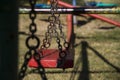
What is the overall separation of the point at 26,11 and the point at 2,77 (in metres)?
2.65

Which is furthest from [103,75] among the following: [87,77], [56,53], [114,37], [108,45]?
[114,37]

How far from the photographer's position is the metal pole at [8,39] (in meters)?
1.40

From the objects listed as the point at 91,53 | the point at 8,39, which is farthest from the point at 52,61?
the point at 91,53

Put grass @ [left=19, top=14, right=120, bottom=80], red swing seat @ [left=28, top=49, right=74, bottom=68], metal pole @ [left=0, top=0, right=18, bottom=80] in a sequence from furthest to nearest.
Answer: grass @ [left=19, top=14, right=120, bottom=80]
red swing seat @ [left=28, top=49, right=74, bottom=68]
metal pole @ [left=0, top=0, right=18, bottom=80]

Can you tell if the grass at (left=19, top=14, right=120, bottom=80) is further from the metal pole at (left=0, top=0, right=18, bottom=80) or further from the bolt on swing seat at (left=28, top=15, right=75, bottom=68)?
the metal pole at (left=0, top=0, right=18, bottom=80)

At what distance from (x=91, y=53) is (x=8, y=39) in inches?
171

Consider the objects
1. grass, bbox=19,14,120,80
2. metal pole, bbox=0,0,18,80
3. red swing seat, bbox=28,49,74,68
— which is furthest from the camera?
grass, bbox=19,14,120,80

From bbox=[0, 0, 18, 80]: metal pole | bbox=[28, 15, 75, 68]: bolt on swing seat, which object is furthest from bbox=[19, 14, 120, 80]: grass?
bbox=[0, 0, 18, 80]: metal pole

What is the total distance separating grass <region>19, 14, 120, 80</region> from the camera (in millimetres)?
4703

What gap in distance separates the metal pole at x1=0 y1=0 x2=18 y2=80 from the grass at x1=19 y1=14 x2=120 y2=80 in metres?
3.16

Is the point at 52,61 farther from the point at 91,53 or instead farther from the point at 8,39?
the point at 91,53

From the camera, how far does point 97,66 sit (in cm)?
507

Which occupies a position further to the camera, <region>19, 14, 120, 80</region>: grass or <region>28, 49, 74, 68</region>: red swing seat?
<region>19, 14, 120, 80</region>: grass

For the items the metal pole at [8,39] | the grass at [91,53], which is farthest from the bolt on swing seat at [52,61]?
the metal pole at [8,39]
